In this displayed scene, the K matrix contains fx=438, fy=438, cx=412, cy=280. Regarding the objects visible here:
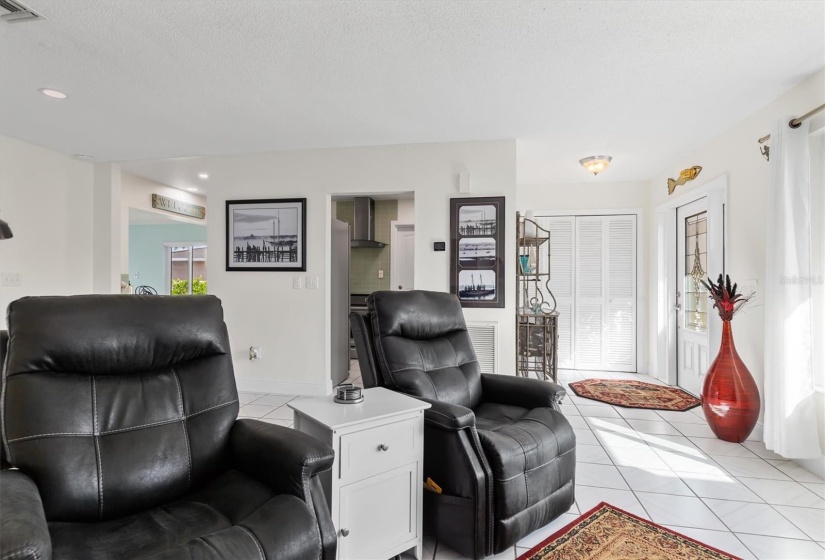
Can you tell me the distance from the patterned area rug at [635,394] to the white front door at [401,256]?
9.40 ft

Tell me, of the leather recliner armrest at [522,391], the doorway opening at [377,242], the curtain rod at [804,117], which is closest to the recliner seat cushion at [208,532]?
the leather recliner armrest at [522,391]

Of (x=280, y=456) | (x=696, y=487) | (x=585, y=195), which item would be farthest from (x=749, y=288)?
(x=280, y=456)

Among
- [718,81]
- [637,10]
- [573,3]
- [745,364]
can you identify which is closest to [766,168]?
[718,81]

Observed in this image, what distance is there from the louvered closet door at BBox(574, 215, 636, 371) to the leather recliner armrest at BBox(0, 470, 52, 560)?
551 cm

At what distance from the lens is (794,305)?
266 centimetres

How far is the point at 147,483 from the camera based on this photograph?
1422 millimetres

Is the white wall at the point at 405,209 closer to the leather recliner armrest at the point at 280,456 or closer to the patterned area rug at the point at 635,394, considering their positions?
the patterned area rug at the point at 635,394

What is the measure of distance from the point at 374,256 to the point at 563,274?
108 inches

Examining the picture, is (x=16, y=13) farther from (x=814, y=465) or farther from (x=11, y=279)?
(x=814, y=465)

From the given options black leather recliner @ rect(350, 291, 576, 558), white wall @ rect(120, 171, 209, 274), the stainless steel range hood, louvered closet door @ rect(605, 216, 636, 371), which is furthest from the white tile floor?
white wall @ rect(120, 171, 209, 274)

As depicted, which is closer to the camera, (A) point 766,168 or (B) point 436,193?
(A) point 766,168

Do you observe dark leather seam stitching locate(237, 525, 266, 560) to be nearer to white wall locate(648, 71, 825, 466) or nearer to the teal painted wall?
white wall locate(648, 71, 825, 466)

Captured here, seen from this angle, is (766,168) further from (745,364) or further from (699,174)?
(745,364)

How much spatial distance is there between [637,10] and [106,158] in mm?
5055
